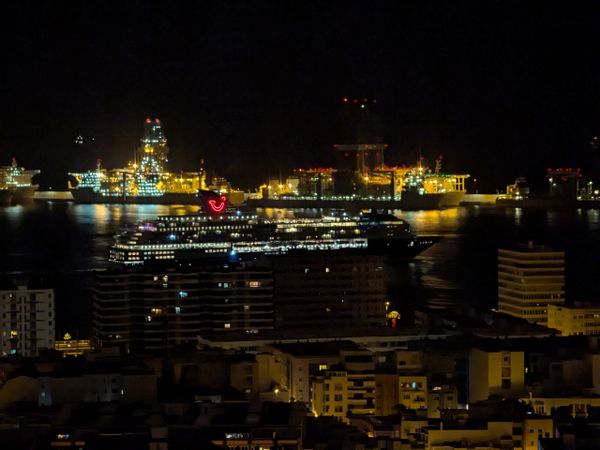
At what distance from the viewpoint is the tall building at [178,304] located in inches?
469

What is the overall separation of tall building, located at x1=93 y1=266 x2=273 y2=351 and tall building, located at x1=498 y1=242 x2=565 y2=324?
6.44 feet

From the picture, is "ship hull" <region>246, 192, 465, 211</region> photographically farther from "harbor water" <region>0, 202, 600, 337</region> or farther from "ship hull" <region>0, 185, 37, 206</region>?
"ship hull" <region>0, 185, 37, 206</region>

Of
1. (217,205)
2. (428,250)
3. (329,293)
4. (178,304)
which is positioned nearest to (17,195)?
(217,205)

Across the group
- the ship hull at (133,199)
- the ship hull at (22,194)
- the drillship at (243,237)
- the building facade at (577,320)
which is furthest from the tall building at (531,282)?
the ship hull at (22,194)

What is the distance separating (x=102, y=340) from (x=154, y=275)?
753 mm

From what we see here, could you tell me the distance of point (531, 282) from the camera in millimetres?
13461

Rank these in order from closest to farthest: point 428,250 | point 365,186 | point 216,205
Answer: point 216,205 → point 428,250 → point 365,186

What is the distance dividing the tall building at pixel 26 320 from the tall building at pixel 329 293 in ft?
7.69

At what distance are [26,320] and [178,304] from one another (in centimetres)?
156

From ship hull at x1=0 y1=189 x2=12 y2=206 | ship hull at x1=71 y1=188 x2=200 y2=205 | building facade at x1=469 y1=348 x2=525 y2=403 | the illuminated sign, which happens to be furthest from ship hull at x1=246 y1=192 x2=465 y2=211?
building facade at x1=469 y1=348 x2=525 y2=403

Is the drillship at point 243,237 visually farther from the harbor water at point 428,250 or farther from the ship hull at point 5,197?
the ship hull at point 5,197

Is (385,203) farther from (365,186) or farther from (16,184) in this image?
Answer: (16,184)

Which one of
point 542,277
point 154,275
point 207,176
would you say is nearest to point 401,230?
point 542,277

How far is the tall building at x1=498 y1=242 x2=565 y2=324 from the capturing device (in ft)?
43.0
